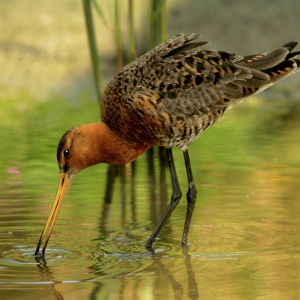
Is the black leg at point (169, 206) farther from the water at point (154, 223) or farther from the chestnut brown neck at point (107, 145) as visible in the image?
the chestnut brown neck at point (107, 145)

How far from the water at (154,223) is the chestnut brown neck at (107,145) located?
584 mm

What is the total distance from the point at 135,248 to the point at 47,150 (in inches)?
131

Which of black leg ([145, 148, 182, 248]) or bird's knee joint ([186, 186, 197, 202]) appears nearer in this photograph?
black leg ([145, 148, 182, 248])

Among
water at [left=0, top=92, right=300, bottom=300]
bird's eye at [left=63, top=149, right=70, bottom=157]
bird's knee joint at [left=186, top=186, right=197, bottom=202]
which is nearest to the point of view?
water at [left=0, top=92, right=300, bottom=300]

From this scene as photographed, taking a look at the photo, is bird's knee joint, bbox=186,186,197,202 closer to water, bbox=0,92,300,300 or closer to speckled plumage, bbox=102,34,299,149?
water, bbox=0,92,300,300

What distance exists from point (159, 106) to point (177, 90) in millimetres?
231

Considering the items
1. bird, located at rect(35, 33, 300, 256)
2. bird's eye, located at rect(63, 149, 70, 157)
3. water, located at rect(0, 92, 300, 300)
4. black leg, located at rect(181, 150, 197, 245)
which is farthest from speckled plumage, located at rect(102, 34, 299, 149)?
water, located at rect(0, 92, 300, 300)

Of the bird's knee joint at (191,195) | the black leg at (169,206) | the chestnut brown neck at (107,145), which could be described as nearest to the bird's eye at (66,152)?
→ the chestnut brown neck at (107,145)

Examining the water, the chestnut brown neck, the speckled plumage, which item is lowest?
the water

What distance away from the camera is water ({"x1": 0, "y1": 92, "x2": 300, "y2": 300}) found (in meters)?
5.84

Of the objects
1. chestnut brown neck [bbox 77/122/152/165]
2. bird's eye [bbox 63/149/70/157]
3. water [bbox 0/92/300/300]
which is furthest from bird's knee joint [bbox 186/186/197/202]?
bird's eye [bbox 63/149/70/157]

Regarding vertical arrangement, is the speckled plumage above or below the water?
above

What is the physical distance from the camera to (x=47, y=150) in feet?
32.4

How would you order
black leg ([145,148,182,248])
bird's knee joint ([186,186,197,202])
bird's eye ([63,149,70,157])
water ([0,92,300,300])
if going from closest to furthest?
water ([0,92,300,300]), bird's eye ([63,149,70,157]), black leg ([145,148,182,248]), bird's knee joint ([186,186,197,202])
